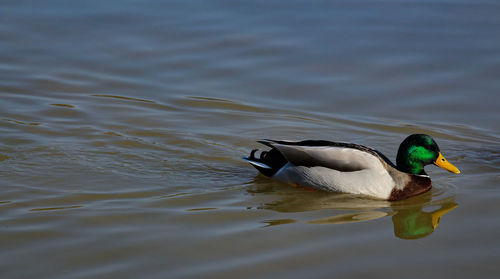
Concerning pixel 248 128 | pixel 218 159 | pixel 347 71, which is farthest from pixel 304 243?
pixel 347 71

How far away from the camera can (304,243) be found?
5684mm

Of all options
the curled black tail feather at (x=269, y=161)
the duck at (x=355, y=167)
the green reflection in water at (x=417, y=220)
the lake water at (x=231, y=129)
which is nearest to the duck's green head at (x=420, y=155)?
the duck at (x=355, y=167)

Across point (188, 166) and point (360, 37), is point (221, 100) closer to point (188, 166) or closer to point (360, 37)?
point (188, 166)

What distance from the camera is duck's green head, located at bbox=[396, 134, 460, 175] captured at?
7.23 meters

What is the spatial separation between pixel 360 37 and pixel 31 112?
479 centimetres

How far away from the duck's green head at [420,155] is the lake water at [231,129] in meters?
0.25

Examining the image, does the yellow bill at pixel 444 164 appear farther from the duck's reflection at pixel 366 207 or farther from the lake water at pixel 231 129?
the duck's reflection at pixel 366 207

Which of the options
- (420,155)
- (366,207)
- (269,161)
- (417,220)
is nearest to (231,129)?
(269,161)

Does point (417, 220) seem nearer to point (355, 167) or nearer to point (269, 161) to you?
point (355, 167)

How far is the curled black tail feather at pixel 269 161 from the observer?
7387mm

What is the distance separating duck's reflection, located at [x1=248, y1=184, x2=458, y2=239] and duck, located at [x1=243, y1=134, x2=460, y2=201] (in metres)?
0.09

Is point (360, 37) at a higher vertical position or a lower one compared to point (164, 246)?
higher

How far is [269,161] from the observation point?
24.6 feet

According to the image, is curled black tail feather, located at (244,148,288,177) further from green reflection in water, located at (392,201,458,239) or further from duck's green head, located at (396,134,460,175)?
green reflection in water, located at (392,201,458,239)
